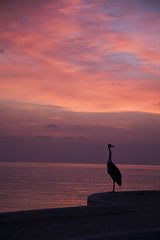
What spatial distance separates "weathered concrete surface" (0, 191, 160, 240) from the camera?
24.7 ft

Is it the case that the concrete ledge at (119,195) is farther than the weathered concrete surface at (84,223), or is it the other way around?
the concrete ledge at (119,195)

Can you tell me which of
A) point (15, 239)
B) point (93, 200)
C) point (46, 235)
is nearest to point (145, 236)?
point (46, 235)

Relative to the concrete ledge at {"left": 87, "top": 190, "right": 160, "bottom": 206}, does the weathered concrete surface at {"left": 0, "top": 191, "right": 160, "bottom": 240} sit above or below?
above

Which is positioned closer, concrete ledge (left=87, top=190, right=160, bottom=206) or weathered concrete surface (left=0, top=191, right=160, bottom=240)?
weathered concrete surface (left=0, top=191, right=160, bottom=240)

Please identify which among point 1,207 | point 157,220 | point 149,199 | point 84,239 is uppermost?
point 84,239

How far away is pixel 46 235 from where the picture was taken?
769 cm

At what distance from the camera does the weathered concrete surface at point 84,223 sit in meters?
7.54

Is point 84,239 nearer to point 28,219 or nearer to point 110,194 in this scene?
point 28,219

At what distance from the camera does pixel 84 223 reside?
9031mm

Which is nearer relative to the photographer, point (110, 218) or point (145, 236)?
point (145, 236)

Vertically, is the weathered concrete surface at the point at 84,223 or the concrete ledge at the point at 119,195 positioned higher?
the weathered concrete surface at the point at 84,223

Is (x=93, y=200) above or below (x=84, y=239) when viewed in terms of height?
below

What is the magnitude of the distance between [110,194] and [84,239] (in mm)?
8121

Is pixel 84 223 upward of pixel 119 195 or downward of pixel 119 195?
upward
